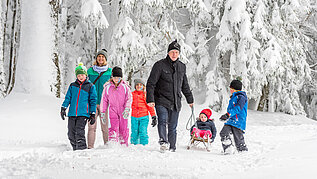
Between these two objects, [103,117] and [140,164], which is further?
[103,117]

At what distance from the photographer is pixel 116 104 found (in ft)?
19.4

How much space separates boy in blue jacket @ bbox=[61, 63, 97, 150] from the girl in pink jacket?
239mm

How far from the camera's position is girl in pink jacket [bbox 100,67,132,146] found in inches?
232

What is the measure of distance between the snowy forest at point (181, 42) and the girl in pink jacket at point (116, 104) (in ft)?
14.4

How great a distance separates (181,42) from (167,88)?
715 centimetres

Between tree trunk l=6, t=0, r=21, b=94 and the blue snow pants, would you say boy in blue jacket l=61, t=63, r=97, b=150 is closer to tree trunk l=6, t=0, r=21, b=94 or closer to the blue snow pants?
the blue snow pants

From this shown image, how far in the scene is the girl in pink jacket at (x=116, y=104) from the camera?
5901mm

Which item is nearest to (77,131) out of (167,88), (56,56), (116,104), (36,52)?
(116,104)

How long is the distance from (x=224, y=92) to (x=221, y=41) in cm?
229

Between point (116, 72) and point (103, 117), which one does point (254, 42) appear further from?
point (103, 117)

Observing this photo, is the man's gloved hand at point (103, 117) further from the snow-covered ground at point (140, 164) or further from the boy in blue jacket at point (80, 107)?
the snow-covered ground at point (140, 164)

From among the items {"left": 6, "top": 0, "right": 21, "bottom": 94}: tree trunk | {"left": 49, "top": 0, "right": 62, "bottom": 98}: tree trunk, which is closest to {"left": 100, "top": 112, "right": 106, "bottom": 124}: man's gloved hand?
{"left": 49, "top": 0, "right": 62, "bottom": 98}: tree trunk

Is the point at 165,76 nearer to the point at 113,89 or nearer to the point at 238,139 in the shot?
the point at 113,89

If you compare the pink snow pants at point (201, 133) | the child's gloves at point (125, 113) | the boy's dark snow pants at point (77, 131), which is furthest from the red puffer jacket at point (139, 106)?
the pink snow pants at point (201, 133)
